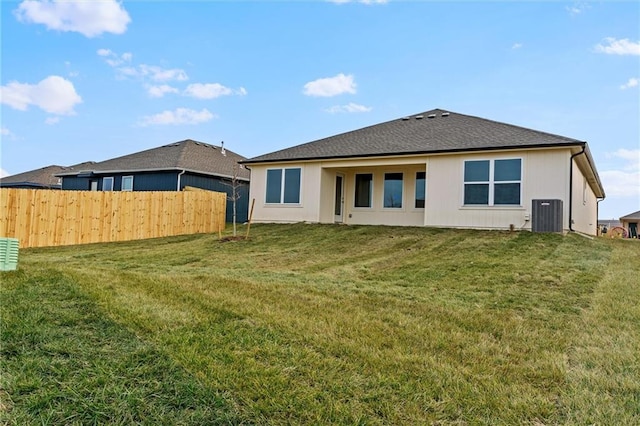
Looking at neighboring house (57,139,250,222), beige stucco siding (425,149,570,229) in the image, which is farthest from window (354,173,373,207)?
neighboring house (57,139,250,222)

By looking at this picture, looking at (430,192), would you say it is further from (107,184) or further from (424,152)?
(107,184)

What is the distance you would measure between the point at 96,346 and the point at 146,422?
1.10 metres

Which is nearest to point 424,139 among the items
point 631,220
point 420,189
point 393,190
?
point 420,189

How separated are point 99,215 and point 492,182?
11.8 meters

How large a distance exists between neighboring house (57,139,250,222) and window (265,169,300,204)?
2591 mm

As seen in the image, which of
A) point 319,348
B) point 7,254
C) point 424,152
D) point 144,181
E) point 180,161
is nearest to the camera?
point 319,348

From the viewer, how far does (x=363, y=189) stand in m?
15.3

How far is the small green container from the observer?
5.23 metres

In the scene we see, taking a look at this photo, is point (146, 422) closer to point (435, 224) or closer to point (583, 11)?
point (435, 224)

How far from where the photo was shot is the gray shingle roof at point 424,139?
38.0 ft

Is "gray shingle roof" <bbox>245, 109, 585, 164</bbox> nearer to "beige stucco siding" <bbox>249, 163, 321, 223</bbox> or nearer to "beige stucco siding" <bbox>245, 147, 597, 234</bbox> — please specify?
"beige stucco siding" <bbox>245, 147, 597, 234</bbox>

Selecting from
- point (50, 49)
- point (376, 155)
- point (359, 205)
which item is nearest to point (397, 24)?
point (376, 155)

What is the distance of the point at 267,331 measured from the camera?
3.21 meters

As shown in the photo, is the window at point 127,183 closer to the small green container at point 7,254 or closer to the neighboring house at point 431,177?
the neighboring house at point 431,177
